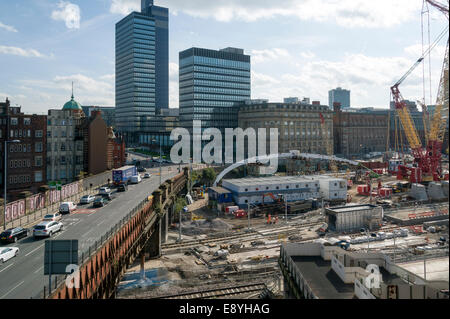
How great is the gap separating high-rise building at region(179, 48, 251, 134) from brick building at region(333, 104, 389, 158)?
49.2 meters

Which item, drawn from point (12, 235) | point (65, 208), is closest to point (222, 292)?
point (12, 235)

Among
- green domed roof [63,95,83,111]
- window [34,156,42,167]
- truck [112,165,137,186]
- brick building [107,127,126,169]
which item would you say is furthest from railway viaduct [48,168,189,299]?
green domed roof [63,95,83,111]

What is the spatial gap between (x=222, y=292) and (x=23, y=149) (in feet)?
A: 171

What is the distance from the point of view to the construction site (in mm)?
23453

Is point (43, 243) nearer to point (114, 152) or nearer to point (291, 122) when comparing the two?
point (114, 152)

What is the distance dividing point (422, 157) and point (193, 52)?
89.3 meters

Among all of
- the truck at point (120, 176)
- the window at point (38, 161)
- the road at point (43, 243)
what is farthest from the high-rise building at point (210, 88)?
the road at point (43, 243)

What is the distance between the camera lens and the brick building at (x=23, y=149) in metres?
65.4

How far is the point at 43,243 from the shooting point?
29.6m

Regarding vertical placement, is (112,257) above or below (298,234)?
above

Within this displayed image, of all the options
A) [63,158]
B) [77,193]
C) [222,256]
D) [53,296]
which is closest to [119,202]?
[77,193]

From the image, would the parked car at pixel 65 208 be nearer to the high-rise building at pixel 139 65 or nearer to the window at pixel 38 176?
the window at pixel 38 176

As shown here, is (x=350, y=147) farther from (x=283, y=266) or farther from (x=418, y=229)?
(x=283, y=266)

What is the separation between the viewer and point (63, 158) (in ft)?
245
